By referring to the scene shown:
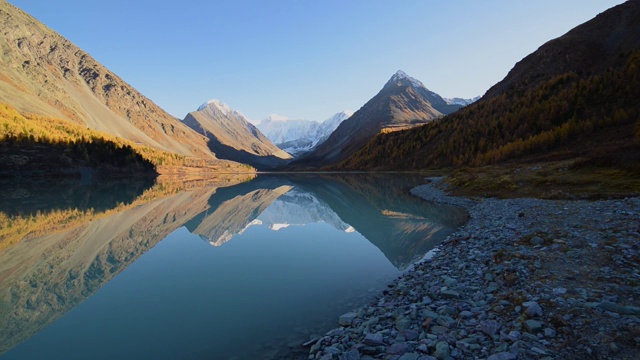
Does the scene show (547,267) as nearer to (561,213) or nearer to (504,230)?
(504,230)

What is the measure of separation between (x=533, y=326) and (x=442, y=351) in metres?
2.62

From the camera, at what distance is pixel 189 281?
1791cm

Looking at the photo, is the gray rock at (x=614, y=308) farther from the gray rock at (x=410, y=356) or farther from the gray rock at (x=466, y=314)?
the gray rock at (x=410, y=356)

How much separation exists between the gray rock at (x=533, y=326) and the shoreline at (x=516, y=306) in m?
0.03

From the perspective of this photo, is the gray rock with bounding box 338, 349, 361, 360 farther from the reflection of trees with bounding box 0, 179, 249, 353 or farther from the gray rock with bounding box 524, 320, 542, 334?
the reflection of trees with bounding box 0, 179, 249, 353

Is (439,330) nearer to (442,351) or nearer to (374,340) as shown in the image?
(442,351)

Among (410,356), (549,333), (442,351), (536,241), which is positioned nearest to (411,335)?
(410,356)

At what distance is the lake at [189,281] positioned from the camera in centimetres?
1112

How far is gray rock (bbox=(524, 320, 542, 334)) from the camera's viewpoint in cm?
818

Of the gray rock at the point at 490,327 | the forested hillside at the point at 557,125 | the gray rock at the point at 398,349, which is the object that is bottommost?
the gray rock at the point at 398,349

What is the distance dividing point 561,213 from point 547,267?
13.3 metres

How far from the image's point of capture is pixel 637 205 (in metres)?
21.0

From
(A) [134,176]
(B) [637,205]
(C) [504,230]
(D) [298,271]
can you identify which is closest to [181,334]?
(D) [298,271]

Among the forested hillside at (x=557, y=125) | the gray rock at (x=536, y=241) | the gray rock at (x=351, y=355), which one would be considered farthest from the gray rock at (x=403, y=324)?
the forested hillside at (x=557, y=125)
